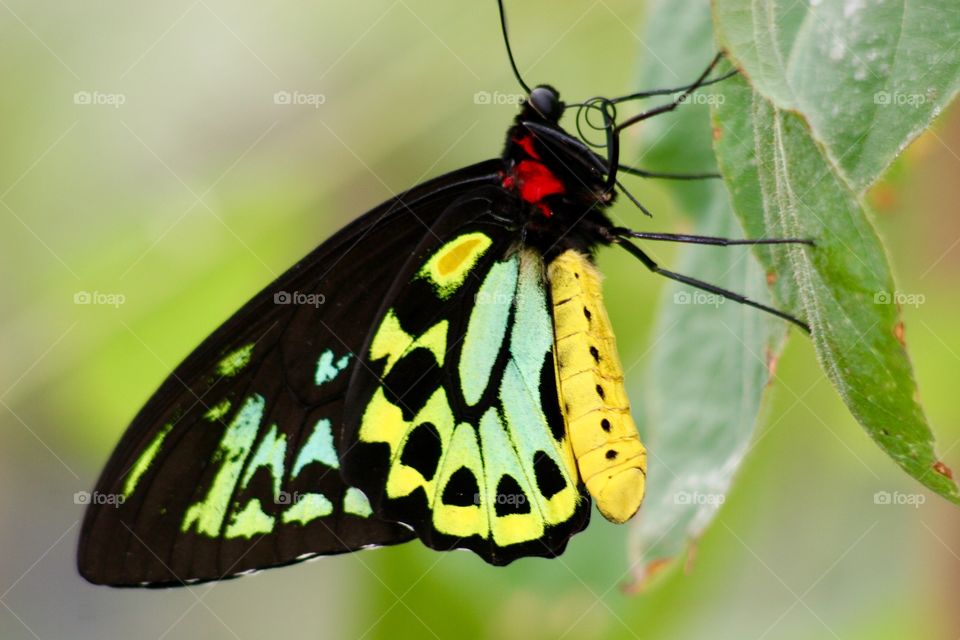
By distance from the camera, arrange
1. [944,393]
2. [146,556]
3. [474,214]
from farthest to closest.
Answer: [944,393], [474,214], [146,556]

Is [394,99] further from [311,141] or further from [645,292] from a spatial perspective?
[645,292]

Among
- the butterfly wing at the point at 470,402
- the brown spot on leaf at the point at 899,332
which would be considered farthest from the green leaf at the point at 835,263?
the butterfly wing at the point at 470,402

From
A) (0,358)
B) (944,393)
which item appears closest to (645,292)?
(944,393)

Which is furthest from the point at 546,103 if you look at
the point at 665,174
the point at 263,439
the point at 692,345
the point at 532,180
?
the point at 263,439

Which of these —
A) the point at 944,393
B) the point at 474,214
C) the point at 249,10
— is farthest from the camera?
the point at 249,10

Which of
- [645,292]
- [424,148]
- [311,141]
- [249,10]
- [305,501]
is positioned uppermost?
[249,10]

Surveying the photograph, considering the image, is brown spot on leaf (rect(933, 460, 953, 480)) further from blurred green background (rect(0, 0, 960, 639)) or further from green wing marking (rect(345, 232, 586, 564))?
blurred green background (rect(0, 0, 960, 639))

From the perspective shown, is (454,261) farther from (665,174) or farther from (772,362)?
(772,362)
